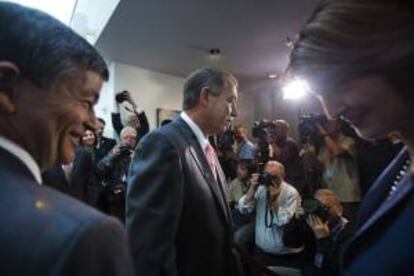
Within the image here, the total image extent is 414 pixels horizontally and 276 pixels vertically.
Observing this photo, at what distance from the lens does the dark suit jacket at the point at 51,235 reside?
51 centimetres

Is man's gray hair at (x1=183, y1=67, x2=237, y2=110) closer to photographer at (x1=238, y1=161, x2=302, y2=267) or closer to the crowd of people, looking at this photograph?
the crowd of people

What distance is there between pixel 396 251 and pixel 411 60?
A: 0.27 meters

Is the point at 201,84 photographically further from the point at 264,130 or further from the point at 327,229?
the point at 264,130

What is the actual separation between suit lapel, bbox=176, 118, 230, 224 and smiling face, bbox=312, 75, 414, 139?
0.93 metres

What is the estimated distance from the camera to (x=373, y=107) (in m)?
0.76

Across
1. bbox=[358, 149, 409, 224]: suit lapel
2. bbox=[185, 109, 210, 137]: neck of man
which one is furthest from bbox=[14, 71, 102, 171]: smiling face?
bbox=[185, 109, 210, 137]: neck of man

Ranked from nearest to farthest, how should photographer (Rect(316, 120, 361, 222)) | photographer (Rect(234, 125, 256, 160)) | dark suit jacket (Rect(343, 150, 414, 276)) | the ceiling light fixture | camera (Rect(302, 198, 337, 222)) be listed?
dark suit jacket (Rect(343, 150, 414, 276)) < camera (Rect(302, 198, 337, 222)) < photographer (Rect(316, 120, 361, 222)) < photographer (Rect(234, 125, 256, 160)) < the ceiling light fixture

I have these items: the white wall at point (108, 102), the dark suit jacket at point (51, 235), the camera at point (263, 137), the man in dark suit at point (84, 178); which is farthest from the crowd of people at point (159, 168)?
the white wall at point (108, 102)

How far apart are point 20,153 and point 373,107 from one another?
506 millimetres

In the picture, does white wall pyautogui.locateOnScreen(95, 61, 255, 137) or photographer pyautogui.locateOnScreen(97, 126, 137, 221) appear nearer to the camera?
photographer pyautogui.locateOnScreen(97, 126, 137, 221)

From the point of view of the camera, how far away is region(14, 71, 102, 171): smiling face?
0.61m

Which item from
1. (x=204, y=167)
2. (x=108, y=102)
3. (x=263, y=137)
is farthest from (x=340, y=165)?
(x=108, y=102)

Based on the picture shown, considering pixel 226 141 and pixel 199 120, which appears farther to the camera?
pixel 226 141

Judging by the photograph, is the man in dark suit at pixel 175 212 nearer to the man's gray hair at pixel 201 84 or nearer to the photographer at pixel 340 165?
the man's gray hair at pixel 201 84
